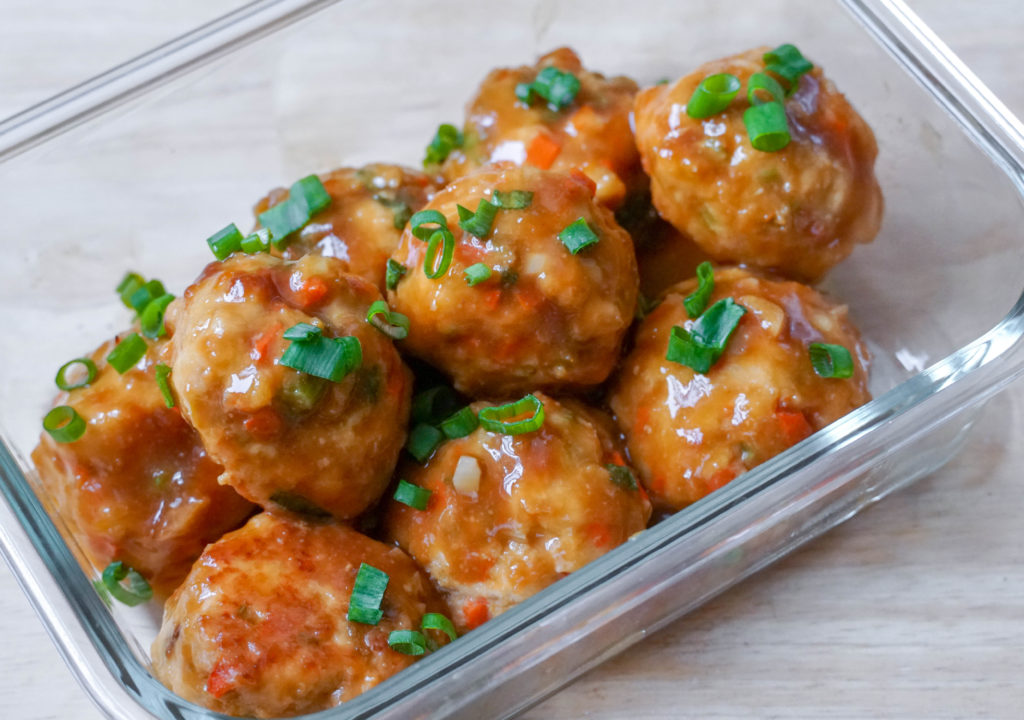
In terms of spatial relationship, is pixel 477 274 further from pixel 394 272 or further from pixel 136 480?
pixel 136 480

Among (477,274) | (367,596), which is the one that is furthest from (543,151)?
(367,596)

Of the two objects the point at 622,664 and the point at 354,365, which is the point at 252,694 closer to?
the point at 354,365

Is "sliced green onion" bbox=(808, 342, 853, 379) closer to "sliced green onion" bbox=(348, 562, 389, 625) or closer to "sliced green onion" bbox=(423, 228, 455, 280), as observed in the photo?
"sliced green onion" bbox=(423, 228, 455, 280)

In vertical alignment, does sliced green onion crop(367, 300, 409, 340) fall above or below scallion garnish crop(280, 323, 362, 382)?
below

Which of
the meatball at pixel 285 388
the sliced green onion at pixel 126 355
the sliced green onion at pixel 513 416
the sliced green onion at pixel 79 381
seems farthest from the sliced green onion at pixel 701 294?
the sliced green onion at pixel 79 381

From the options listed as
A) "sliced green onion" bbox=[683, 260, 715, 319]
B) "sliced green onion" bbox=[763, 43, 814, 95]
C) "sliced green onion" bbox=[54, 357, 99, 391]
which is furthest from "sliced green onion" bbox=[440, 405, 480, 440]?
"sliced green onion" bbox=[763, 43, 814, 95]

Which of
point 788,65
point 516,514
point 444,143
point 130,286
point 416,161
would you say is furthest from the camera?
point 416,161

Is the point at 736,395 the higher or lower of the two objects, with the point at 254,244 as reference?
lower
